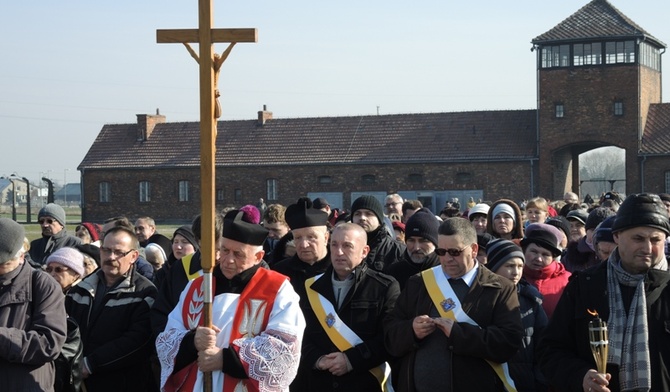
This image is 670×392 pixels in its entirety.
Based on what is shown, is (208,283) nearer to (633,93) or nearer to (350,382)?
(350,382)

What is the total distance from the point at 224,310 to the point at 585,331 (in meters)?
2.01

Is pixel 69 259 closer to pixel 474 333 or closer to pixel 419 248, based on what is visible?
pixel 419 248

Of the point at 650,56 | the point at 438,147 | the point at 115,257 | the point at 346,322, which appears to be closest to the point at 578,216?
the point at 346,322

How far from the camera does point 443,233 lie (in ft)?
21.7

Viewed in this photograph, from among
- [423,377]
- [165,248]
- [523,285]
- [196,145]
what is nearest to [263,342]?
[423,377]

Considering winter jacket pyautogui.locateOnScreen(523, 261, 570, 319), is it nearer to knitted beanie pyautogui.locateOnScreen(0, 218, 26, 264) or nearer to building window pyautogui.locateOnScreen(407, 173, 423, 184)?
knitted beanie pyautogui.locateOnScreen(0, 218, 26, 264)

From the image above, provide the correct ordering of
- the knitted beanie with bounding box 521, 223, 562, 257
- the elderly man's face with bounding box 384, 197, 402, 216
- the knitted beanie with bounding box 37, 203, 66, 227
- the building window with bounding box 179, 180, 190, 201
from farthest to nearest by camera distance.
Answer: the building window with bounding box 179, 180, 190, 201, the elderly man's face with bounding box 384, 197, 402, 216, the knitted beanie with bounding box 37, 203, 66, 227, the knitted beanie with bounding box 521, 223, 562, 257

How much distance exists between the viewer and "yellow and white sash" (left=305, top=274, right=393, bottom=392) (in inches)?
270

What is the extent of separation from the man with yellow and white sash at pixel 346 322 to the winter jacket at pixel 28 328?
168cm

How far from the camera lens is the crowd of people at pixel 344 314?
5527mm

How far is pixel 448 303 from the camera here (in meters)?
6.46

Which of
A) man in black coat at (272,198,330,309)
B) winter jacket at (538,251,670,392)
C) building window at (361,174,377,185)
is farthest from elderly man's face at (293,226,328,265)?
building window at (361,174,377,185)

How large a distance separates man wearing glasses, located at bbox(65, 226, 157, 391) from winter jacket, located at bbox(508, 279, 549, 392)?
2.57m

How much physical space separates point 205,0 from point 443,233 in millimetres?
2151
